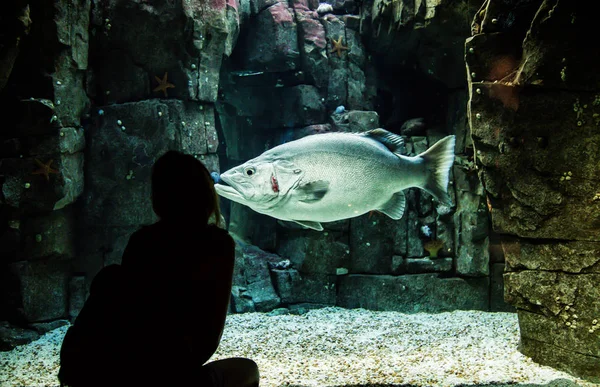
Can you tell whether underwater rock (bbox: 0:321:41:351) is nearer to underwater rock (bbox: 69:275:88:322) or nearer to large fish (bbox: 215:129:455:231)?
underwater rock (bbox: 69:275:88:322)

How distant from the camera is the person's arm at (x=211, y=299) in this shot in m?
1.75

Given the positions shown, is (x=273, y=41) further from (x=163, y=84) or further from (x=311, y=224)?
(x=311, y=224)

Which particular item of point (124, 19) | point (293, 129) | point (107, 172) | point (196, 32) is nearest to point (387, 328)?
point (293, 129)

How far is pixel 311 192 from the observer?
11.7ft

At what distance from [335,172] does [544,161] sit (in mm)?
1725

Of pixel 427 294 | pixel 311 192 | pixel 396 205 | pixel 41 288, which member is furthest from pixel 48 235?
pixel 427 294

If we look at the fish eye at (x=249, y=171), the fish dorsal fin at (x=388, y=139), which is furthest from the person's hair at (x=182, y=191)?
the fish dorsal fin at (x=388, y=139)

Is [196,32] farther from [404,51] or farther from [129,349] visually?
[129,349]

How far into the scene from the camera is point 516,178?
3.74 m

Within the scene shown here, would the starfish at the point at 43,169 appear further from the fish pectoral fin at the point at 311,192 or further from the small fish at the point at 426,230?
the small fish at the point at 426,230

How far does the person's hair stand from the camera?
1.90m

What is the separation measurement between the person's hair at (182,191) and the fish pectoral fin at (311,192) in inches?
62.7

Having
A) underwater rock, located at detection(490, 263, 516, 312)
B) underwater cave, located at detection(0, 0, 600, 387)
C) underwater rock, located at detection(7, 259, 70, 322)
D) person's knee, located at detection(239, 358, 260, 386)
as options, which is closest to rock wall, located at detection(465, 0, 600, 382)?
underwater cave, located at detection(0, 0, 600, 387)

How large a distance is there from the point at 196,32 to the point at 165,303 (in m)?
5.17
